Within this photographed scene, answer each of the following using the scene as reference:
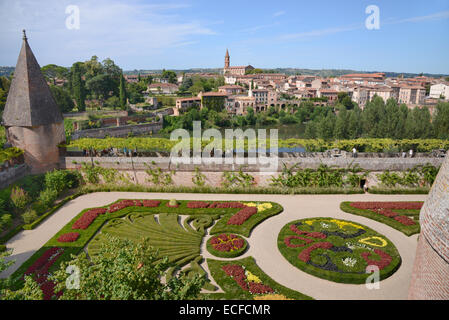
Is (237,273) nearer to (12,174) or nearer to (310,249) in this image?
(310,249)

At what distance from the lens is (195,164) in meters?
21.1

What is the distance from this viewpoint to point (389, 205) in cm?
1772

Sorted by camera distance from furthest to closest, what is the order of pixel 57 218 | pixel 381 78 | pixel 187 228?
pixel 381 78
pixel 57 218
pixel 187 228

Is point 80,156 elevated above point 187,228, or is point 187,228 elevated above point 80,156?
point 80,156

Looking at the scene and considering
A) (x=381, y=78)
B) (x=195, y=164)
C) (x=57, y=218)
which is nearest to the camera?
(x=57, y=218)

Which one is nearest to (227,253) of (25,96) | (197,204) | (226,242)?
(226,242)

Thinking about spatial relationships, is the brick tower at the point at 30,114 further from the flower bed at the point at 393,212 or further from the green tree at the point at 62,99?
the green tree at the point at 62,99

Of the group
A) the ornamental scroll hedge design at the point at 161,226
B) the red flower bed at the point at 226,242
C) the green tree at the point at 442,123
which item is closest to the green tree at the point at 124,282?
the ornamental scroll hedge design at the point at 161,226

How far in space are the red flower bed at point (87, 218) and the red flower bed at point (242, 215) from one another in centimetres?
706

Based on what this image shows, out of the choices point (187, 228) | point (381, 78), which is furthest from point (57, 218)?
point (381, 78)

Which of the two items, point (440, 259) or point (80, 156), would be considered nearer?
point (440, 259)

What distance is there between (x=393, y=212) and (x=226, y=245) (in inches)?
371
